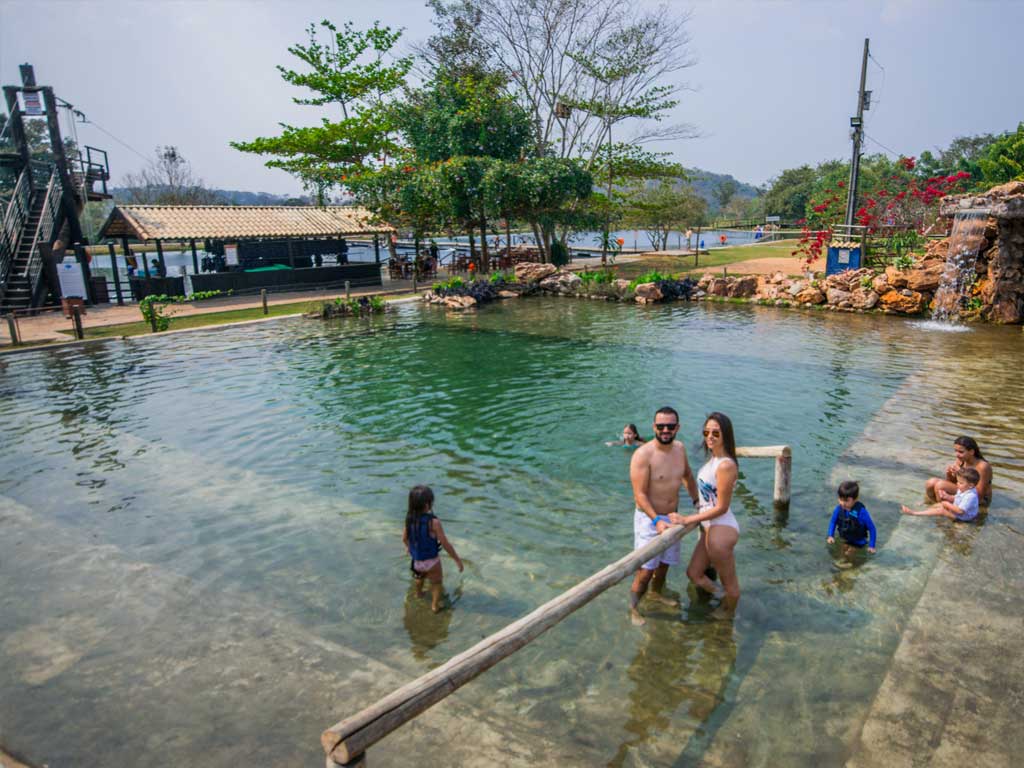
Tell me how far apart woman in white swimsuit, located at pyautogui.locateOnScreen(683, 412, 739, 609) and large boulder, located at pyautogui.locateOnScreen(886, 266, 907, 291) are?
20.1 metres

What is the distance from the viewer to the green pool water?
17.1ft

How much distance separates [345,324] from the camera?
2331 centimetres

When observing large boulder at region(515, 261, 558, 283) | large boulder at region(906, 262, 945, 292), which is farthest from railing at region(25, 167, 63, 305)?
large boulder at region(906, 262, 945, 292)

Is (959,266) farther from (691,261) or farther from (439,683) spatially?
(439,683)

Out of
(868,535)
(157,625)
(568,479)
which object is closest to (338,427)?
(568,479)

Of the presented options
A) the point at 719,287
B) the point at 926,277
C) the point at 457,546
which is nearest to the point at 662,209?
the point at 719,287

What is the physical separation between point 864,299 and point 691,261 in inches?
613

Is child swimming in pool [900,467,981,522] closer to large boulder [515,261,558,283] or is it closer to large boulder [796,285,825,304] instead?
large boulder [796,285,825,304]

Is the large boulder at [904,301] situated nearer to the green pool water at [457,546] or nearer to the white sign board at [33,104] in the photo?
the green pool water at [457,546]

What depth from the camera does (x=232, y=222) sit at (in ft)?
99.5

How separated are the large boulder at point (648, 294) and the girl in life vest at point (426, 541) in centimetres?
2130

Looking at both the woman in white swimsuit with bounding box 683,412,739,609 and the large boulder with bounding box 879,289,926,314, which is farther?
the large boulder with bounding box 879,289,926,314

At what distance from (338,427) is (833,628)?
8.82 m

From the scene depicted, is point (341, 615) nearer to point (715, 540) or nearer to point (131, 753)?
point (131, 753)
